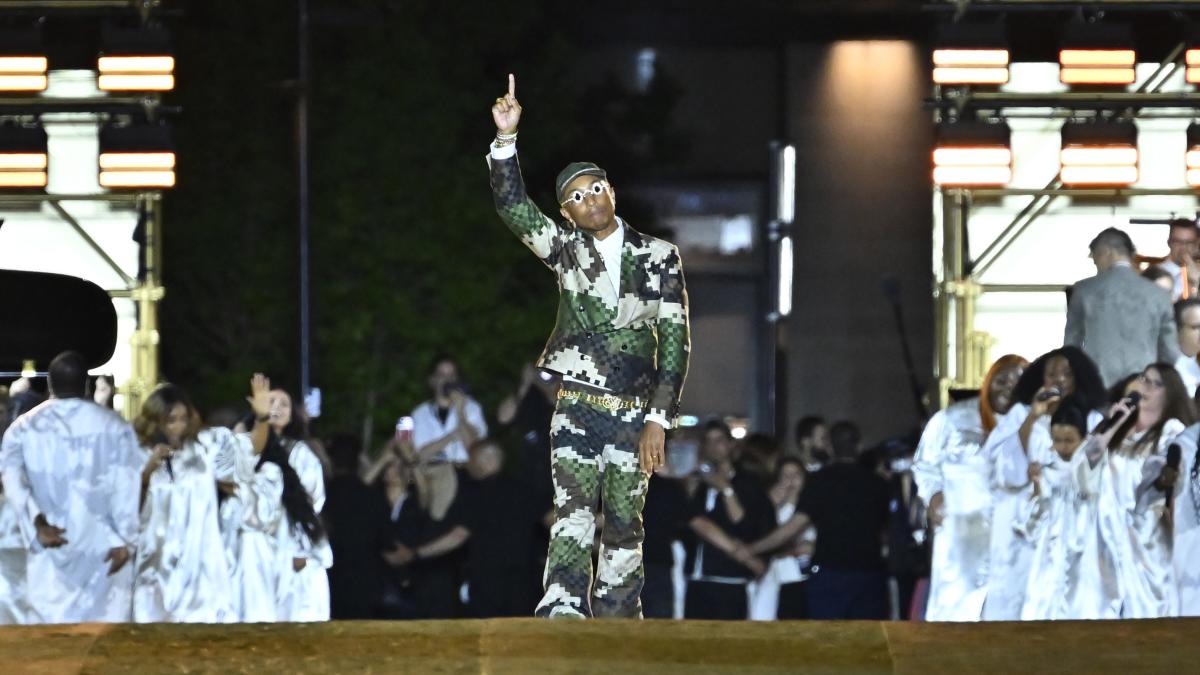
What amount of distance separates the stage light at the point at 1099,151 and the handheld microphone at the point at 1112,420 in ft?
15.7

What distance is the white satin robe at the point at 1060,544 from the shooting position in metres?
12.9

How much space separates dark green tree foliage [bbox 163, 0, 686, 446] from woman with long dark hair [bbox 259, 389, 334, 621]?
10401 millimetres

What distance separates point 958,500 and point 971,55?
158 inches

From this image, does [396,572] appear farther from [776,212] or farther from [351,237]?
[351,237]

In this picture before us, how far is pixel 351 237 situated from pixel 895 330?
24.5 ft

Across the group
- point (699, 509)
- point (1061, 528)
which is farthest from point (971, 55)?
point (1061, 528)

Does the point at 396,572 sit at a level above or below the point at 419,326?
below

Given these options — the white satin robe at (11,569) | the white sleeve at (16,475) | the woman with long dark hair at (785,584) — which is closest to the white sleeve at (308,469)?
the white sleeve at (16,475)

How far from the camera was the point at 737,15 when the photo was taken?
29.9m

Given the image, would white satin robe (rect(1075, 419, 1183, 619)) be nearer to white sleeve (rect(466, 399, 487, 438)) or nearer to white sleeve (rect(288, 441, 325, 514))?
white sleeve (rect(288, 441, 325, 514))

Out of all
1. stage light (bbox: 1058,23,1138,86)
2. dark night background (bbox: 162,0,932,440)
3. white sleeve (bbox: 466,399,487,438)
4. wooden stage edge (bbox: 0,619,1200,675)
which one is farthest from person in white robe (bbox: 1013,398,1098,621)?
dark night background (bbox: 162,0,932,440)

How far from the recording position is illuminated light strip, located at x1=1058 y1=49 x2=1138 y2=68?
668 inches

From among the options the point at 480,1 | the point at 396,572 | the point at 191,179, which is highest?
the point at 480,1

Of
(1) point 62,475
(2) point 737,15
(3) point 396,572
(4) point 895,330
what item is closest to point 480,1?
(2) point 737,15
